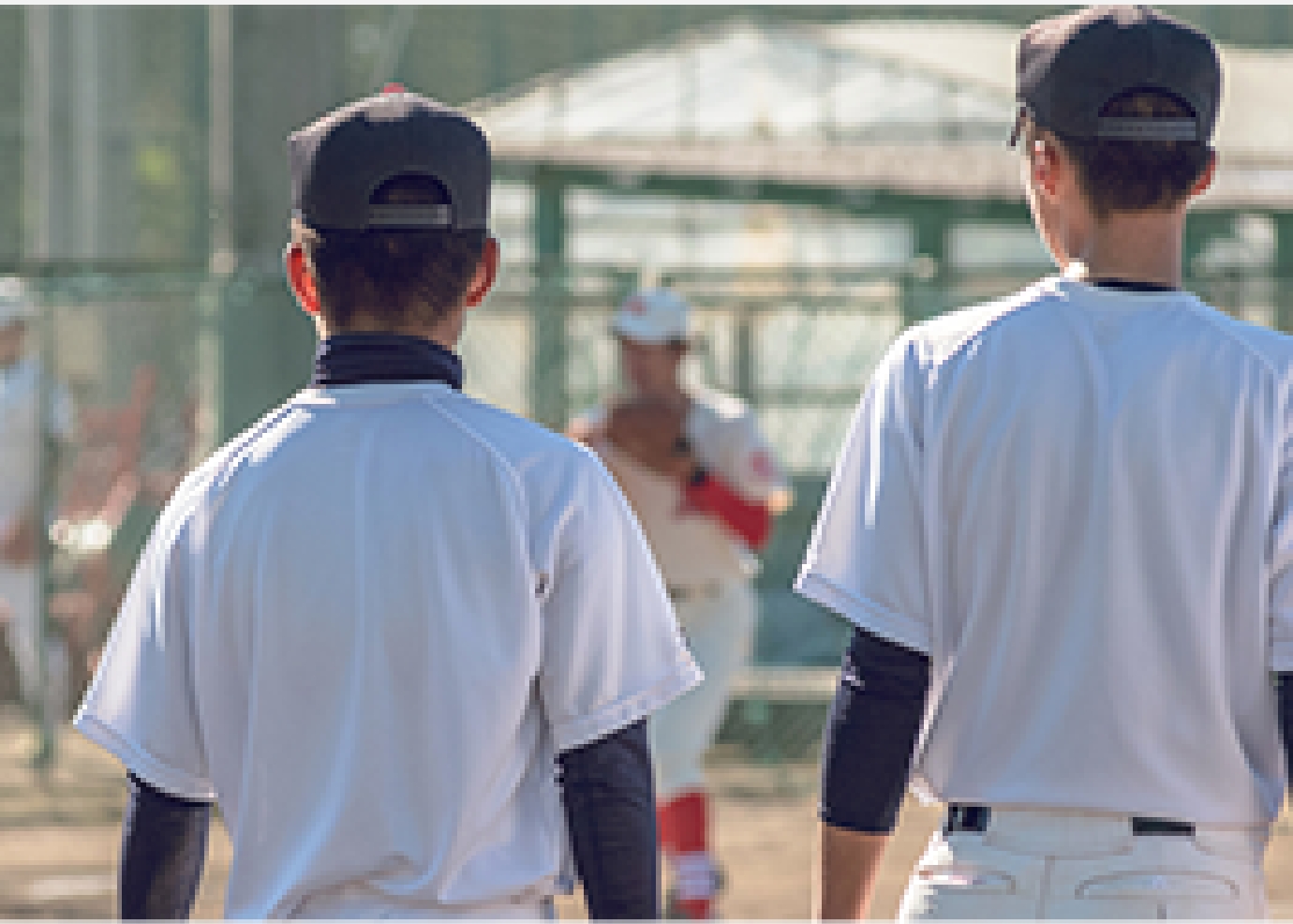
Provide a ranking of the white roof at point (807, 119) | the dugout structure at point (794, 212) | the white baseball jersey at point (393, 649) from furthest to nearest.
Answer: the white roof at point (807, 119), the dugout structure at point (794, 212), the white baseball jersey at point (393, 649)

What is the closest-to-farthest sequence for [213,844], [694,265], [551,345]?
[213,844], [551,345], [694,265]

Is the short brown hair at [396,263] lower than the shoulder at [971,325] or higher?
higher

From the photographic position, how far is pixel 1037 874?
8.54ft

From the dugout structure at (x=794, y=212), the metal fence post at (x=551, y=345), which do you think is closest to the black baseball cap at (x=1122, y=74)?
the dugout structure at (x=794, y=212)

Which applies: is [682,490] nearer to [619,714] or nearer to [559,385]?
[559,385]

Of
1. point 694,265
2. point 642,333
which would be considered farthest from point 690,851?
point 694,265

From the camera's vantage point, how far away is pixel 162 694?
2570 millimetres

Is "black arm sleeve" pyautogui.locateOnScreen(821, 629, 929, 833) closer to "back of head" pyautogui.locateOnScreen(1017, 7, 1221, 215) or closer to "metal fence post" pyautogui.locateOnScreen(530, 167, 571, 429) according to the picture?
"back of head" pyautogui.locateOnScreen(1017, 7, 1221, 215)

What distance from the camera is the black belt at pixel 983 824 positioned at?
2607 millimetres

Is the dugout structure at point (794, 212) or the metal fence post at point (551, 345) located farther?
the dugout structure at point (794, 212)

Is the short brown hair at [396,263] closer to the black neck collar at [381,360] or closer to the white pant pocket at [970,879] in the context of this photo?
the black neck collar at [381,360]

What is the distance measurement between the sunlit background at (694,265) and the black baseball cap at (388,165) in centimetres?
529

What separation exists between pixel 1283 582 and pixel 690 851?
434 centimetres

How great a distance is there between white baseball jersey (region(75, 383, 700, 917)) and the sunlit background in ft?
17.0
